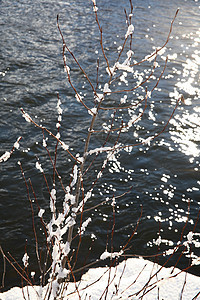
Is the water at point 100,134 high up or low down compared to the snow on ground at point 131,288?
up

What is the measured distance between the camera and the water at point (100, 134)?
17.5 ft

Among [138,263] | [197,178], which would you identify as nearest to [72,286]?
[138,263]

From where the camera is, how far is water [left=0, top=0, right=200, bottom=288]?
534 centimetres

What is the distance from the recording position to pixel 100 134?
307 inches

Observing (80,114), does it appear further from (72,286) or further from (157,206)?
(72,286)

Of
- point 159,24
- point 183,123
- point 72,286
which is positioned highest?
point 159,24

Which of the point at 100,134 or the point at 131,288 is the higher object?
the point at 100,134

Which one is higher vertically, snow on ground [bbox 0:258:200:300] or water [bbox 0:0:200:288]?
water [bbox 0:0:200:288]

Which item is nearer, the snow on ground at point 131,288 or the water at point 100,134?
the snow on ground at point 131,288

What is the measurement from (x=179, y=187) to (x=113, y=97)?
382 centimetres

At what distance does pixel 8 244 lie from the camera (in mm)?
4836

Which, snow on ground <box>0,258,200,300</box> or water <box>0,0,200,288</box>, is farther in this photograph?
water <box>0,0,200,288</box>

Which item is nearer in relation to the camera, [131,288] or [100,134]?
[131,288]

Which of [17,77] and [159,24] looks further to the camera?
[159,24]
